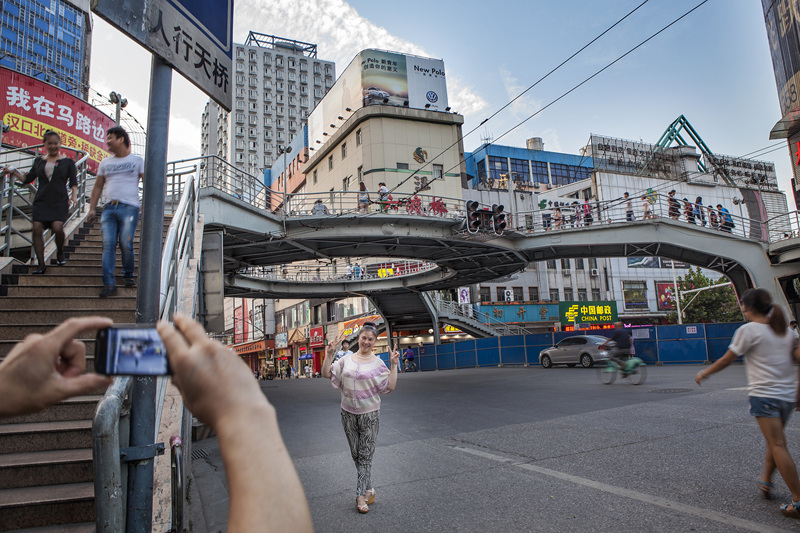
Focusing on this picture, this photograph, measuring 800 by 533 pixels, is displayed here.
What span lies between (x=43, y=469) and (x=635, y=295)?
55758 millimetres

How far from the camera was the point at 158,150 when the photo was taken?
3.04 meters

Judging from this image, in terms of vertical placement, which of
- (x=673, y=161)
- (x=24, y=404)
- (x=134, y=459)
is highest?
(x=673, y=161)

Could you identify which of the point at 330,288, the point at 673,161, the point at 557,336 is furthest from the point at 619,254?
the point at 673,161

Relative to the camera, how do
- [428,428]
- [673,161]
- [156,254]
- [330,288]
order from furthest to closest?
Result: 1. [673,161]
2. [330,288]
3. [428,428]
4. [156,254]

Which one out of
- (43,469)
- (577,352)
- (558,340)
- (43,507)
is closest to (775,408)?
(43,507)

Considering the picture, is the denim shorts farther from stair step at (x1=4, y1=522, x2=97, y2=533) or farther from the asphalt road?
stair step at (x1=4, y1=522, x2=97, y2=533)

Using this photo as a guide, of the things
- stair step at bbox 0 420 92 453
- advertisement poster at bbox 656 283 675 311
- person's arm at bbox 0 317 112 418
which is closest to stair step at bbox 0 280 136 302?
stair step at bbox 0 420 92 453

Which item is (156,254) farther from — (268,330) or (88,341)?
(268,330)

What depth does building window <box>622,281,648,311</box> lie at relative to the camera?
52281mm

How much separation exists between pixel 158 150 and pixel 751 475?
6015 mm

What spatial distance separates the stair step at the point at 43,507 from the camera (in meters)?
3.53

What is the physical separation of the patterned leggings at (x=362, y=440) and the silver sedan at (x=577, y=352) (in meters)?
19.2

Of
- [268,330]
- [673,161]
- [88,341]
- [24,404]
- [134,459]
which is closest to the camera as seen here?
[24,404]

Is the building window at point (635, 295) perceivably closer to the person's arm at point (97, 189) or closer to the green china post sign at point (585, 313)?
the green china post sign at point (585, 313)
